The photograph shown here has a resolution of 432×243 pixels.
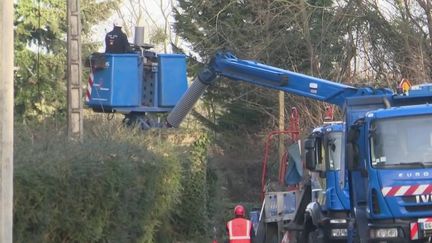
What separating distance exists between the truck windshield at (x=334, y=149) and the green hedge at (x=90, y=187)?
3389mm

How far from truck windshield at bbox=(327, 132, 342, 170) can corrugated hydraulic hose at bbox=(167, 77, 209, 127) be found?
3.29 m

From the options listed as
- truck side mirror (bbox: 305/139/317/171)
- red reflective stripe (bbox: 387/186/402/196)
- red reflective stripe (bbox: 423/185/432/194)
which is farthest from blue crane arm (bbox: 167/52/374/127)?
red reflective stripe (bbox: 423/185/432/194)

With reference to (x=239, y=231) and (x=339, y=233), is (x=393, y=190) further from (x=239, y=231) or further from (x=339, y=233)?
(x=339, y=233)

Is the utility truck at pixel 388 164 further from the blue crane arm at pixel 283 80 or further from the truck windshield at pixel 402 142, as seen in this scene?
the blue crane arm at pixel 283 80

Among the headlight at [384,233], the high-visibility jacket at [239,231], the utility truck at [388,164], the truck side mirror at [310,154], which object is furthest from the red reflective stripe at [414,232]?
the truck side mirror at [310,154]

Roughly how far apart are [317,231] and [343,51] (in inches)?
697

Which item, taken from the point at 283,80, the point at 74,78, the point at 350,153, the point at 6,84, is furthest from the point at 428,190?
the point at 74,78

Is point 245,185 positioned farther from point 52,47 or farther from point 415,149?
point 415,149

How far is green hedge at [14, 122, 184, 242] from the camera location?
46.4ft

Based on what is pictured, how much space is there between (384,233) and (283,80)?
16.2 feet

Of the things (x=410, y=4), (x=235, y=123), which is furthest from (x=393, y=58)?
(x=235, y=123)

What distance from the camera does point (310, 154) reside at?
17.7 metres

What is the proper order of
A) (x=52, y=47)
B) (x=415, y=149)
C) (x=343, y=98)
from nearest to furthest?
(x=415, y=149)
(x=343, y=98)
(x=52, y=47)

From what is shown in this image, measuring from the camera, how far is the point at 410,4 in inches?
1319
